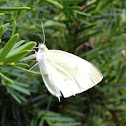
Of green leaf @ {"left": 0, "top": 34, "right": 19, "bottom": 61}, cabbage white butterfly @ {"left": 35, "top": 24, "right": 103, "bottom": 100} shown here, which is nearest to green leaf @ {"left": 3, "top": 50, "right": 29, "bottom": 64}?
green leaf @ {"left": 0, "top": 34, "right": 19, "bottom": 61}

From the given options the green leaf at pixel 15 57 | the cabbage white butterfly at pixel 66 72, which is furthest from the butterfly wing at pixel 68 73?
the green leaf at pixel 15 57

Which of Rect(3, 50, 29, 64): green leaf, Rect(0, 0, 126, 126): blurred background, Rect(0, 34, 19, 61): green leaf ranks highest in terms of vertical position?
Rect(0, 34, 19, 61): green leaf

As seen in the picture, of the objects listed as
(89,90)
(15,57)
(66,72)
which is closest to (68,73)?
(66,72)

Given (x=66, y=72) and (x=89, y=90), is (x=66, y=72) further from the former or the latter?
(x=89, y=90)

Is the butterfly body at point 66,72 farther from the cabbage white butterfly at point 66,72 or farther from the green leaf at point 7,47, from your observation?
the green leaf at point 7,47

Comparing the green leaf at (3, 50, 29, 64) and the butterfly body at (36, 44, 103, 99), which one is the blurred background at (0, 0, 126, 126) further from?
the green leaf at (3, 50, 29, 64)

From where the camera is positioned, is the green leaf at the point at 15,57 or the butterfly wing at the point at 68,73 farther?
the butterfly wing at the point at 68,73
